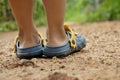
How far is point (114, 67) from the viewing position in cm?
230

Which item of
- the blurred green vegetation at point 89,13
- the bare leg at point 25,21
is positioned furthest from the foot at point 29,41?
the blurred green vegetation at point 89,13

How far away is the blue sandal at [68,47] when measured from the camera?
8.84 feet

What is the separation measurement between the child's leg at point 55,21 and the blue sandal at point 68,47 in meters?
0.03

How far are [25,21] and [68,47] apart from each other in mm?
344

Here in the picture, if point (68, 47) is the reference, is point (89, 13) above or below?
below

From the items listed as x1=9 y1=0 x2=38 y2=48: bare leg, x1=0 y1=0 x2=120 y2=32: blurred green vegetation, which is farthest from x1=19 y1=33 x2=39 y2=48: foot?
x1=0 y1=0 x2=120 y2=32: blurred green vegetation

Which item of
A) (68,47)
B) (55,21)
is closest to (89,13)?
(68,47)

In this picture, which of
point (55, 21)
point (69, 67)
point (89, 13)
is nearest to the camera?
point (69, 67)

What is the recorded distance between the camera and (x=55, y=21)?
265cm

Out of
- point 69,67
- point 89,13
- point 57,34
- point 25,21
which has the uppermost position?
point 25,21

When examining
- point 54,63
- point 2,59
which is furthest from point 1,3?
point 54,63

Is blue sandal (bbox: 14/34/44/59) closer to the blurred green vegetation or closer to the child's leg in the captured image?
the child's leg

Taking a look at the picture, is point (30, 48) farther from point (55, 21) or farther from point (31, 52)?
point (55, 21)

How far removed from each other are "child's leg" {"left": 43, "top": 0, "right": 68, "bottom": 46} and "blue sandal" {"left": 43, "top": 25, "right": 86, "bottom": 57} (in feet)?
0.11
